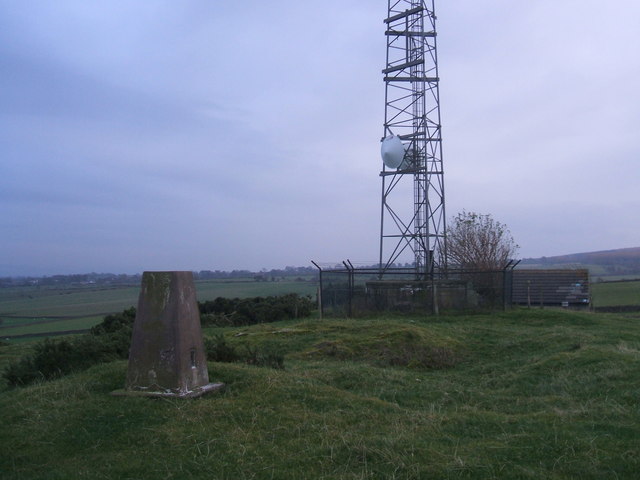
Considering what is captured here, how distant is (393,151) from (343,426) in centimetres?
1770

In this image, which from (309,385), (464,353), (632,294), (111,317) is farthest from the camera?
(632,294)

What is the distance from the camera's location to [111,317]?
20.1 meters

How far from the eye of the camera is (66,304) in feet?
149

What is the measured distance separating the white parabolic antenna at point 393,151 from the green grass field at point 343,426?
1361 cm

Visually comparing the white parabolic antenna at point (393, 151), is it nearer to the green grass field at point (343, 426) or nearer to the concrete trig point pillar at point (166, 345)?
the green grass field at point (343, 426)

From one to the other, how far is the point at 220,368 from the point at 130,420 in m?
1.95

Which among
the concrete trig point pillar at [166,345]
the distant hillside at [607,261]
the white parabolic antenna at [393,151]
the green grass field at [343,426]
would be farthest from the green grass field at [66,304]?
the distant hillside at [607,261]

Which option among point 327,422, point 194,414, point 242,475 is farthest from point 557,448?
point 194,414

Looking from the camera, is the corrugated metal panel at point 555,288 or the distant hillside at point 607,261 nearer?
the corrugated metal panel at point 555,288

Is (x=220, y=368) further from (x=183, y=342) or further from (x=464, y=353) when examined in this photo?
(x=464, y=353)

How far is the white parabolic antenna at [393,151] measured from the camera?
2317cm

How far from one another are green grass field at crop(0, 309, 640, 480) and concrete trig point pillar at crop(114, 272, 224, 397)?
0.96ft

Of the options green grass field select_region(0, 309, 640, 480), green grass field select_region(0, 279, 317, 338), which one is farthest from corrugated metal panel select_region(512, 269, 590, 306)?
green grass field select_region(0, 309, 640, 480)

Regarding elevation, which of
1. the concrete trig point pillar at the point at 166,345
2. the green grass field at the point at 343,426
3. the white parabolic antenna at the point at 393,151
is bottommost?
the green grass field at the point at 343,426
